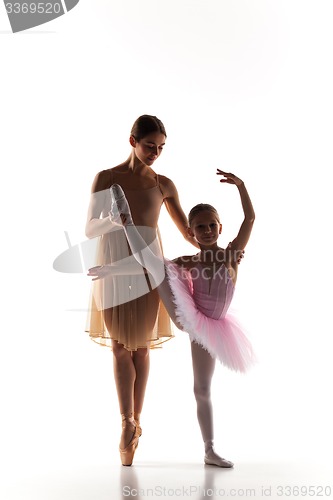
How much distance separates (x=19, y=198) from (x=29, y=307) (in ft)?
1.17

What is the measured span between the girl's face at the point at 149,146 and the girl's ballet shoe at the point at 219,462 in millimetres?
757

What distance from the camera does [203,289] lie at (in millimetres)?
1866

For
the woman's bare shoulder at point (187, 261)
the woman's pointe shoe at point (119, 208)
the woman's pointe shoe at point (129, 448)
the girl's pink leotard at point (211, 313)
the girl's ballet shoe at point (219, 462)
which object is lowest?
the girl's ballet shoe at point (219, 462)

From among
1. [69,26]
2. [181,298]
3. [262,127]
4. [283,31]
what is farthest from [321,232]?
[69,26]

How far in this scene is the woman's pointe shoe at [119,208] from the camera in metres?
1.84

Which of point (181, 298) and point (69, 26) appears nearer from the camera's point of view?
point (181, 298)

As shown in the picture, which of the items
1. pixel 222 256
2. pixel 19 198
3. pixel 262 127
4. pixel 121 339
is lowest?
pixel 121 339

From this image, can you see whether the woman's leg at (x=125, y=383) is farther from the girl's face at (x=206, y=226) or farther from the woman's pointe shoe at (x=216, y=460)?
the girl's face at (x=206, y=226)

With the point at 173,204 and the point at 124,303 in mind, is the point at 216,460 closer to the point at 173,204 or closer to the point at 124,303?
the point at 124,303

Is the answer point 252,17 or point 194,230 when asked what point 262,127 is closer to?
point 252,17

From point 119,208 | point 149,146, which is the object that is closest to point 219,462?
point 119,208

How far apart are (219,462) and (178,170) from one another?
0.97 m

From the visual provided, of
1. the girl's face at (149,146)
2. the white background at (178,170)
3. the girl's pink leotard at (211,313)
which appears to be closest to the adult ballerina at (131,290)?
the girl's face at (149,146)

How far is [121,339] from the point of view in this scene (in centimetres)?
190
